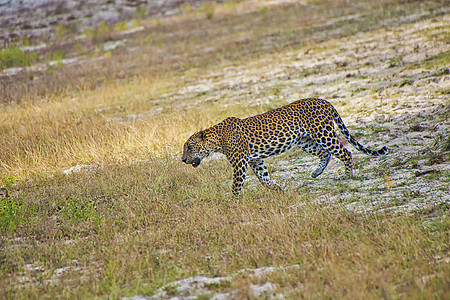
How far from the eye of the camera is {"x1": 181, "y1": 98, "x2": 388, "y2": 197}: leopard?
9.15m

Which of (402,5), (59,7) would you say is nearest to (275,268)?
(402,5)

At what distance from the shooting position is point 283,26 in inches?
1203

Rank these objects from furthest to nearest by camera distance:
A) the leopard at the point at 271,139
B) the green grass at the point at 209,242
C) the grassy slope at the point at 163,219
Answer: the leopard at the point at 271,139
the grassy slope at the point at 163,219
the green grass at the point at 209,242

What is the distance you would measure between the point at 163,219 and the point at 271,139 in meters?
2.38

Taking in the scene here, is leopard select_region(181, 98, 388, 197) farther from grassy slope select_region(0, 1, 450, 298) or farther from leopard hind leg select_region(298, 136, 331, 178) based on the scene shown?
grassy slope select_region(0, 1, 450, 298)

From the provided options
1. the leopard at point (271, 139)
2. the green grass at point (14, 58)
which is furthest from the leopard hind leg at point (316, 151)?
the green grass at point (14, 58)

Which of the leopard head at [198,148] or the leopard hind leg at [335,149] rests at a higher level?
the leopard head at [198,148]

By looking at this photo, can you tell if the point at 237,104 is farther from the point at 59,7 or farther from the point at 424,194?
the point at 59,7

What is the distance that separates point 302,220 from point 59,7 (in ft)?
134

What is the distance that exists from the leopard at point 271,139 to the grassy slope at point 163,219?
59cm

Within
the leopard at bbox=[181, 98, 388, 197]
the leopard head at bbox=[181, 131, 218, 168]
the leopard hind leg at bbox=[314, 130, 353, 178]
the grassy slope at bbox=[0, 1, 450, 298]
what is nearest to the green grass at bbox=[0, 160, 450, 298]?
the grassy slope at bbox=[0, 1, 450, 298]

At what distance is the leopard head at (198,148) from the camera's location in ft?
31.2

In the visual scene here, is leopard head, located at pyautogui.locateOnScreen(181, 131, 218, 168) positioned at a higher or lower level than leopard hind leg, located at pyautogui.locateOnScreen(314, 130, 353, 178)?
higher

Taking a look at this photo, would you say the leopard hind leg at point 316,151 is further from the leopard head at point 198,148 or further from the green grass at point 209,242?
the leopard head at point 198,148
